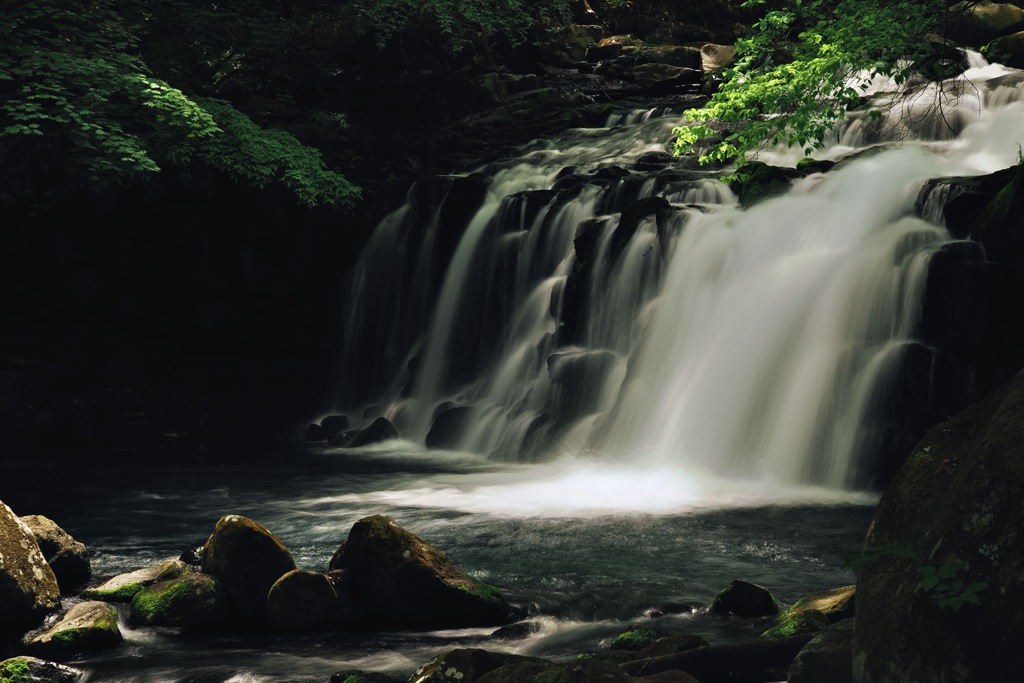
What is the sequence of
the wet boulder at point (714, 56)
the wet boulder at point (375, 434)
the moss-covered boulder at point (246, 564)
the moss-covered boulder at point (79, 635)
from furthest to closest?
the wet boulder at point (714, 56), the wet boulder at point (375, 434), the moss-covered boulder at point (246, 564), the moss-covered boulder at point (79, 635)

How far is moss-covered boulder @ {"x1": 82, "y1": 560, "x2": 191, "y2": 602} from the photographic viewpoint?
7.70 meters

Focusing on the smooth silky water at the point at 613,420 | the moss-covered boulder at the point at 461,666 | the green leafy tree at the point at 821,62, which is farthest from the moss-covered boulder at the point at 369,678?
the green leafy tree at the point at 821,62

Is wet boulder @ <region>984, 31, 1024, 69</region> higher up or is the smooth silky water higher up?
wet boulder @ <region>984, 31, 1024, 69</region>

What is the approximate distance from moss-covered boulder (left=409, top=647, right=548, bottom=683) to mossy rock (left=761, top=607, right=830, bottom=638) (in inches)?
64.1

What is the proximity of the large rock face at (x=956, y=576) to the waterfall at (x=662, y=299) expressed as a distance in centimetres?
765

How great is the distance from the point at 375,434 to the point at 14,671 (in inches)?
455

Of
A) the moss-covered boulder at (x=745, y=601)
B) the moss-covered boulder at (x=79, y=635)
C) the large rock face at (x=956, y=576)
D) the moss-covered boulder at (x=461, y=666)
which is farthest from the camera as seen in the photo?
the moss-covered boulder at (x=745, y=601)

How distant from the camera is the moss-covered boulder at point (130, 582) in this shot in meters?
7.70

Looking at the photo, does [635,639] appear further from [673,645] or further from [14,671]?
[14,671]

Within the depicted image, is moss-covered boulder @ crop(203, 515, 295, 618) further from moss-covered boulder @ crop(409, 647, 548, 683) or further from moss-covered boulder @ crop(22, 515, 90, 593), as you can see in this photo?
moss-covered boulder @ crop(409, 647, 548, 683)

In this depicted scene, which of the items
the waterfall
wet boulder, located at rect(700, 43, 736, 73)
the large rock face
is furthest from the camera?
wet boulder, located at rect(700, 43, 736, 73)

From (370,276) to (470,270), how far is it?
2851 mm

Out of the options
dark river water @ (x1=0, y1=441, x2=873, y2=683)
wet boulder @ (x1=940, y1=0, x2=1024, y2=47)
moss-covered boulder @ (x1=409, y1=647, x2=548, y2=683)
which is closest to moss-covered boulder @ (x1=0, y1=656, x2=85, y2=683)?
dark river water @ (x1=0, y1=441, x2=873, y2=683)

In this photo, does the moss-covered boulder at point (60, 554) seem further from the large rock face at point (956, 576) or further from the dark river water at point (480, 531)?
the large rock face at point (956, 576)
